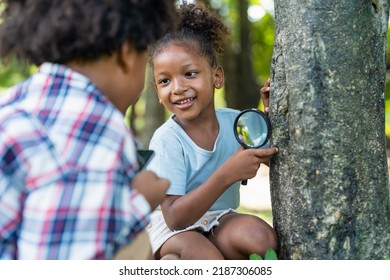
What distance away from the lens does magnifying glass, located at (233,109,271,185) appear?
2.85 metres

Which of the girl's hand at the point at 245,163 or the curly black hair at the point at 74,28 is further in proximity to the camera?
the girl's hand at the point at 245,163

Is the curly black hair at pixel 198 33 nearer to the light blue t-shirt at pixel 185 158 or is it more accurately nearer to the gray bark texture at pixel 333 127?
the light blue t-shirt at pixel 185 158

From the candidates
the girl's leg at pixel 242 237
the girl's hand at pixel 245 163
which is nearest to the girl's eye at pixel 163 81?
the girl's hand at pixel 245 163

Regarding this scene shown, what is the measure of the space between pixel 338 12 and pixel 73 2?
117 cm

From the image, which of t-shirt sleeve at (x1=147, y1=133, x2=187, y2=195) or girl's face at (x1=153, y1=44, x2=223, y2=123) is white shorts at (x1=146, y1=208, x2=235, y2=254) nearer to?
t-shirt sleeve at (x1=147, y1=133, x2=187, y2=195)

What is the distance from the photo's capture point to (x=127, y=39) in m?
2.09

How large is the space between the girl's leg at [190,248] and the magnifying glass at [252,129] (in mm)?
524

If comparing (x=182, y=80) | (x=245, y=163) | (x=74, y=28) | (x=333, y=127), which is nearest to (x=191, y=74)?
(x=182, y=80)

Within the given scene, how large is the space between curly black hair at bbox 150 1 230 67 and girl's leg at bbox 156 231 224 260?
3.12 ft

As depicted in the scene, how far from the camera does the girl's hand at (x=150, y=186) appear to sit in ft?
7.00

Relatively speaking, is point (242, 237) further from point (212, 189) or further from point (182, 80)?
point (182, 80)

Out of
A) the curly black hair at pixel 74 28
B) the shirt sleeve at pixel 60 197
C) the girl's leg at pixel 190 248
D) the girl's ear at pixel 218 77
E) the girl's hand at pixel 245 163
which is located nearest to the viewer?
the shirt sleeve at pixel 60 197

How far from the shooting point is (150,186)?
2.18m
